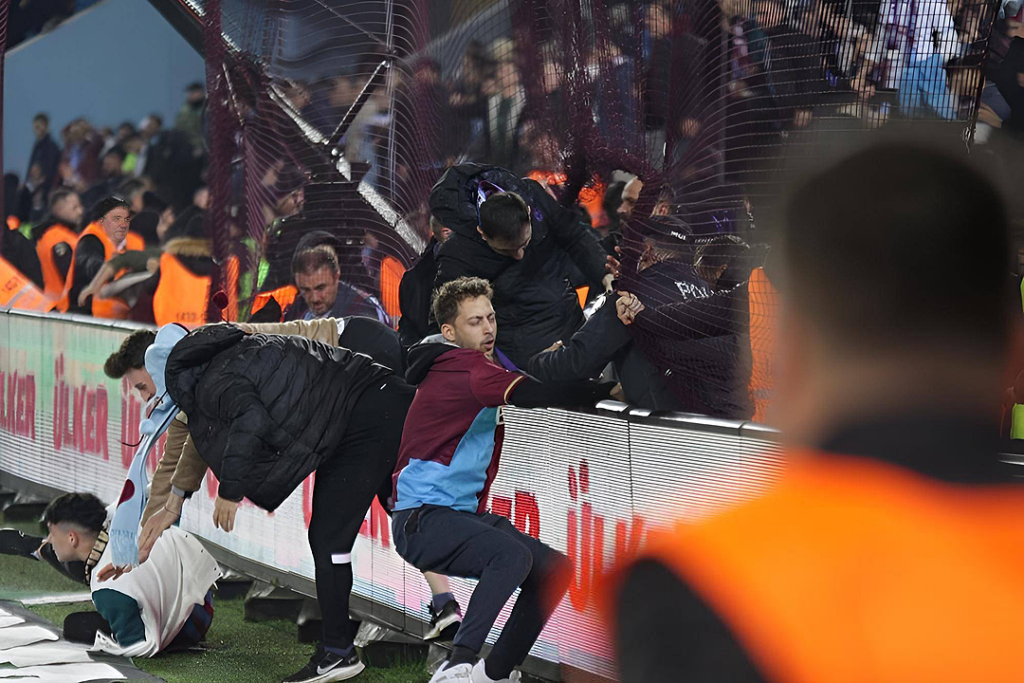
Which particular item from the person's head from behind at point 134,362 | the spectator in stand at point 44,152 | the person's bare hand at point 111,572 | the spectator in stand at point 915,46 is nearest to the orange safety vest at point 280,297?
the person's head from behind at point 134,362

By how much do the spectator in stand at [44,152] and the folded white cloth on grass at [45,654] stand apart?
5345 mm

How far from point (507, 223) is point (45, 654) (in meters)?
2.90

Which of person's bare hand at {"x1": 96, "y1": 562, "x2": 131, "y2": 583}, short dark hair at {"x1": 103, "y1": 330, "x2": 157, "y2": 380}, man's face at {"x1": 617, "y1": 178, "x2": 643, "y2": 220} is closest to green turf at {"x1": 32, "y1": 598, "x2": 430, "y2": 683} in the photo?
person's bare hand at {"x1": 96, "y1": 562, "x2": 131, "y2": 583}

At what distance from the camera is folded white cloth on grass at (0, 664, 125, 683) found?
17.6ft

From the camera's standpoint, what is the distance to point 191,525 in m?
7.73

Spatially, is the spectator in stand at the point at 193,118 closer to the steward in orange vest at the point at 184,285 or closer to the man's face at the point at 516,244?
the steward in orange vest at the point at 184,285

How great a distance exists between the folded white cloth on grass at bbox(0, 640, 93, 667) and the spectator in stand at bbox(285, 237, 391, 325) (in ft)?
6.05

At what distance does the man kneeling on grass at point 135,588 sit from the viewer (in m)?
5.77

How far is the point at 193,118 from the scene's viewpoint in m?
12.1

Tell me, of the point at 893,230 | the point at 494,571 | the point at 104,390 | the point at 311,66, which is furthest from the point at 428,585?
the point at 893,230

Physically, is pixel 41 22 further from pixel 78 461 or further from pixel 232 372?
pixel 232 372

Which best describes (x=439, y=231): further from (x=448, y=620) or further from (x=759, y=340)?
(x=759, y=340)

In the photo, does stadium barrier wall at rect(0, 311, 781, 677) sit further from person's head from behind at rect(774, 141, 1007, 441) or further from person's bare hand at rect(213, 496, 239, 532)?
person's head from behind at rect(774, 141, 1007, 441)

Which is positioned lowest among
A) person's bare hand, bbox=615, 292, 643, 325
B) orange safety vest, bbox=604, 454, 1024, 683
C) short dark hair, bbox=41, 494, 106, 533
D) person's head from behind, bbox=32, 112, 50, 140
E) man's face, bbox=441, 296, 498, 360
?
short dark hair, bbox=41, 494, 106, 533
